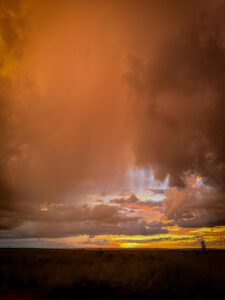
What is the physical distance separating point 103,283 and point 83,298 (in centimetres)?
249

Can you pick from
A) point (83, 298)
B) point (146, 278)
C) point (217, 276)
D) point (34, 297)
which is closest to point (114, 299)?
point (83, 298)

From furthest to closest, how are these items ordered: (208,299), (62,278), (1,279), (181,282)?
(1,279) < (62,278) < (181,282) < (208,299)

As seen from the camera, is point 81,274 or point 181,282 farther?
point 81,274

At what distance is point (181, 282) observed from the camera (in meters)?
17.9

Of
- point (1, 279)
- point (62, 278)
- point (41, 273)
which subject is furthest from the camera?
point (41, 273)

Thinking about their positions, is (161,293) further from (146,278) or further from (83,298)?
(83,298)

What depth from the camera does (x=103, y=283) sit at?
744 inches

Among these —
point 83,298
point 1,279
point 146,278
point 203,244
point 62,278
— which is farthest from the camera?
point 203,244

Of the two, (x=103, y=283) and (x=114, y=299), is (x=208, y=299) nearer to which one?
(x=114, y=299)

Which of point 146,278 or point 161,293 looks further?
point 146,278

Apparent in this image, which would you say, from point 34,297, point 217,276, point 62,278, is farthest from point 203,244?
point 34,297

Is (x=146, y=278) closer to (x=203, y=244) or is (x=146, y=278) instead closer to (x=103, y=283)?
(x=103, y=283)

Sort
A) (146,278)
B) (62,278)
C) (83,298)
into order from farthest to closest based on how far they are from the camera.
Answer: (62,278) < (146,278) < (83,298)

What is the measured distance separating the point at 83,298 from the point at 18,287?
20.3 feet
